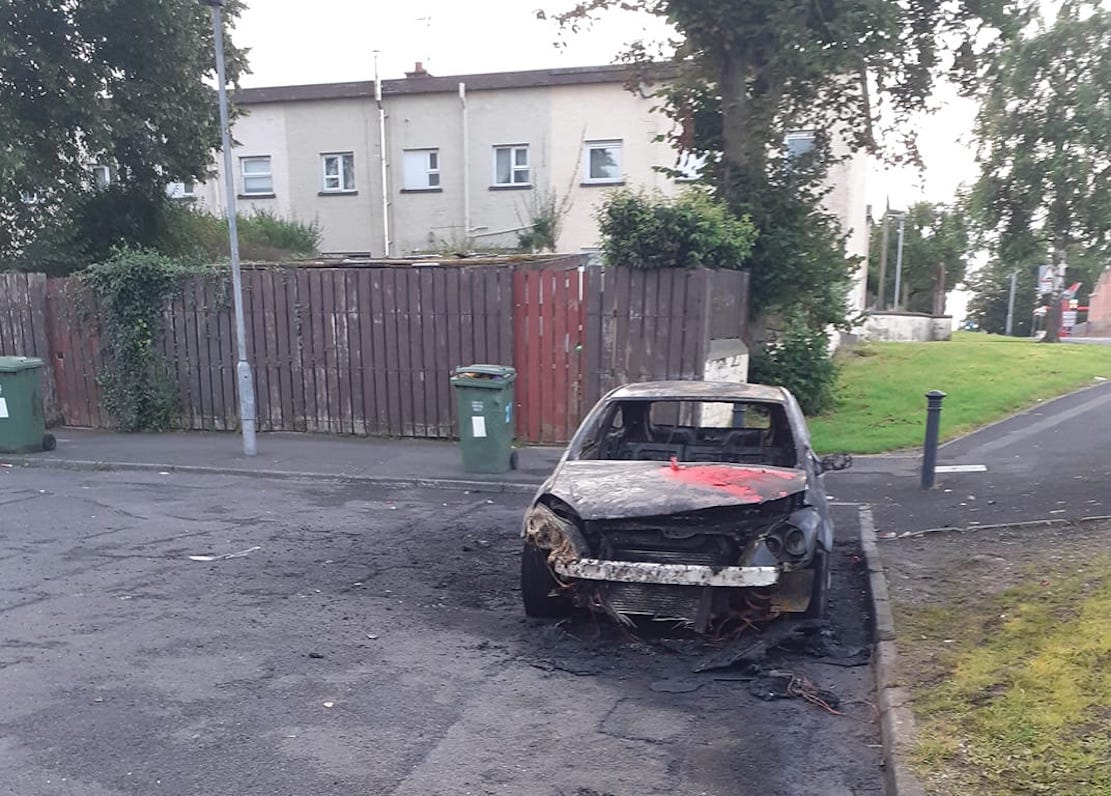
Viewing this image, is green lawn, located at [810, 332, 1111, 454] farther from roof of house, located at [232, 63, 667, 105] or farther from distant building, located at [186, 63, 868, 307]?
roof of house, located at [232, 63, 667, 105]

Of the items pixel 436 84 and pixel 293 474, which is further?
pixel 436 84

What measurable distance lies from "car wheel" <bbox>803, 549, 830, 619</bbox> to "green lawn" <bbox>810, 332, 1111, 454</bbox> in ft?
20.1

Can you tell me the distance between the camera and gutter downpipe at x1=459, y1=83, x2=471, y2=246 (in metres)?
23.0

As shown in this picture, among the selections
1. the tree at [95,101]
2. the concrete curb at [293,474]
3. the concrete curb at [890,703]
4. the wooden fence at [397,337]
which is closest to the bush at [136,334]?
the wooden fence at [397,337]

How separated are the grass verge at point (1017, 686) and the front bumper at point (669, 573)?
0.86 m

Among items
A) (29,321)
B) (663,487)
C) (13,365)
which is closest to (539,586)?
(663,487)

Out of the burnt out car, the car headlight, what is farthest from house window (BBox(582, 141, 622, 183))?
the car headlight

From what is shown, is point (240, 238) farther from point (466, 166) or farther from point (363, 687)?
point (363, 687)

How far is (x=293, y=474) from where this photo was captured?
10242 mm

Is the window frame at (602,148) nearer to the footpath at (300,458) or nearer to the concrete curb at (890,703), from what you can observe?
the footpath at (300,458)

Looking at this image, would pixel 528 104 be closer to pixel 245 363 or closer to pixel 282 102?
pixel 282 102

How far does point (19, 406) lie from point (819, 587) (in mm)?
10752

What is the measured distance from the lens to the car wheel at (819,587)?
4.96 metres

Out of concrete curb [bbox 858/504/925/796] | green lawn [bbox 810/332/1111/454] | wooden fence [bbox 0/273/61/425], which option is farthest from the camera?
wooden fence [bbox 0/273/61/425]
